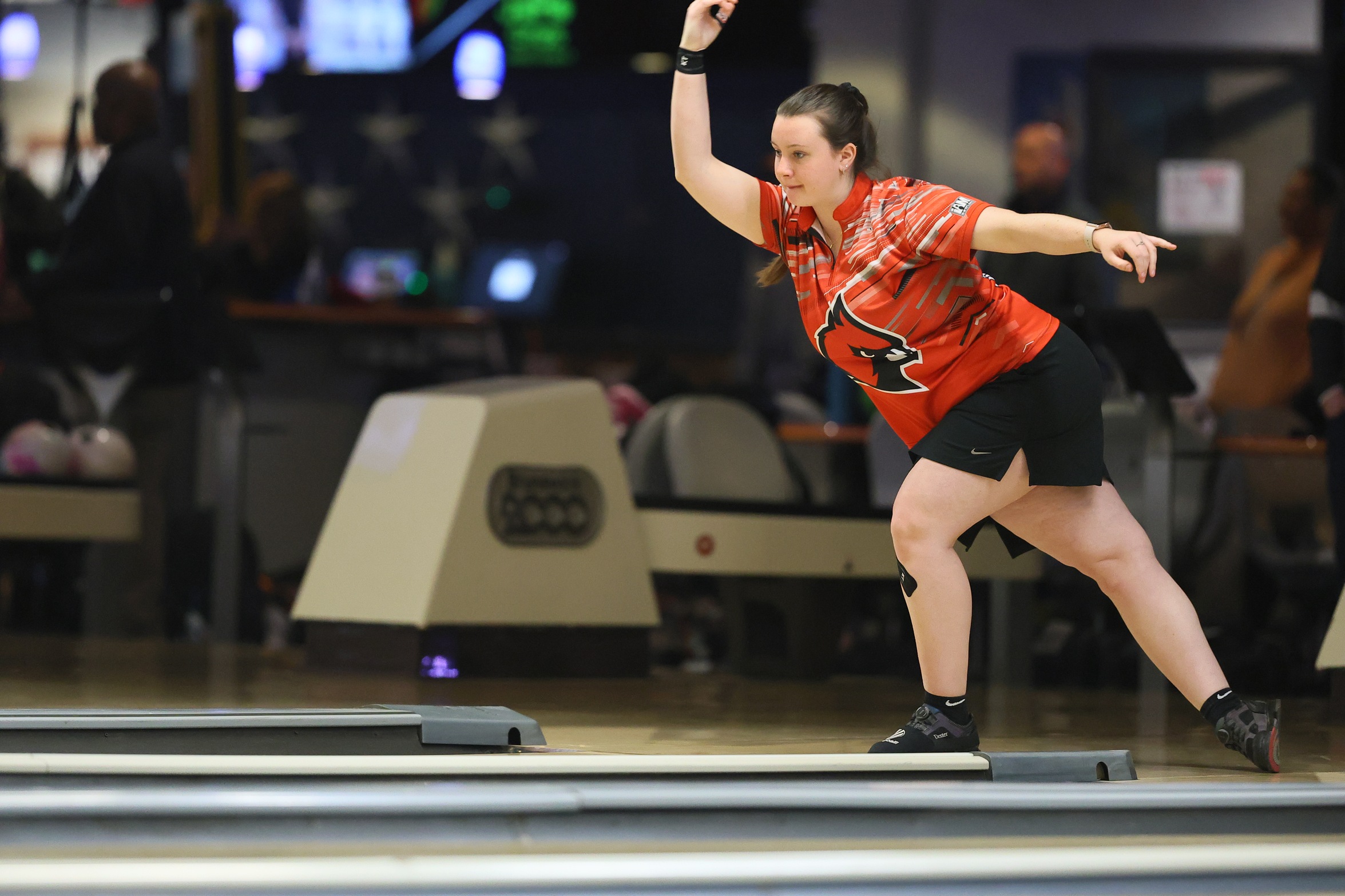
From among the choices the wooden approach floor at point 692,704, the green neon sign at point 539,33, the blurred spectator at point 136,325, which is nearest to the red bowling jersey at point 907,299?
the wooden approach floor at point 692,704

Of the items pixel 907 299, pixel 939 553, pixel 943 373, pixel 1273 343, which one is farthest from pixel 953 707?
pixel 1273 343

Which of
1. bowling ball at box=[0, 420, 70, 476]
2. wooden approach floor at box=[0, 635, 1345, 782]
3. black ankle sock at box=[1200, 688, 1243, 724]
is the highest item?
bowling ball at box=[0, 420, 70, 476]

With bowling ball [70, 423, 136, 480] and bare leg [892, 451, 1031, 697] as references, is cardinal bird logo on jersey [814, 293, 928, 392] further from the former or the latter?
bowling ball [70, 423, 136, 480]

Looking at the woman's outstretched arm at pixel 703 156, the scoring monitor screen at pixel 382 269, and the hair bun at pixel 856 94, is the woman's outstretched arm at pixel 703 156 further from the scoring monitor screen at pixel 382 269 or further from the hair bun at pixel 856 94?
the scoring monitor screen at pixel 382 269

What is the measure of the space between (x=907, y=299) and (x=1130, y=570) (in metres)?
0.60

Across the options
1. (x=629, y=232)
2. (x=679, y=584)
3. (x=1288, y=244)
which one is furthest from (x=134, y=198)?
(x=629, y=232)

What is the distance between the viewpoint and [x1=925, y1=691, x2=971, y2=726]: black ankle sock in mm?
2777

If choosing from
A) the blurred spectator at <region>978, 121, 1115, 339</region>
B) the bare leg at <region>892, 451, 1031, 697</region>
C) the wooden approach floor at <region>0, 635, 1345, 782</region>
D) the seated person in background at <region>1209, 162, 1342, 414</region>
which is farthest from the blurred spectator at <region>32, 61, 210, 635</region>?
the bare leg at <region>892, 451, 1031, 697</region>

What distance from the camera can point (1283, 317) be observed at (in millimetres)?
5758

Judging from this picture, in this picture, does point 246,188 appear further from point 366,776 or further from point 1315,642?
point 366,776

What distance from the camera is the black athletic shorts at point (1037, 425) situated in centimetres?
276

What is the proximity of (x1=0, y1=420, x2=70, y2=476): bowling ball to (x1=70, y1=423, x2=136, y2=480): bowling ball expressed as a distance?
0.11 ft

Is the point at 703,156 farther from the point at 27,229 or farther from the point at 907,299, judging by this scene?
the point at 27,229

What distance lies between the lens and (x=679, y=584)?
20.1ft
